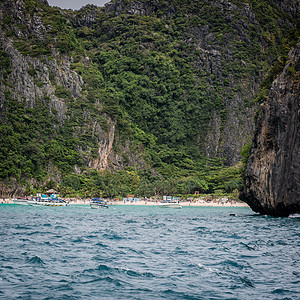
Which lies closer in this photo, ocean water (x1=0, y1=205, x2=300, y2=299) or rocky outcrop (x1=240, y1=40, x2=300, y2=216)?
ocean water (x1=0, y1=205, x2=300, y2=299)

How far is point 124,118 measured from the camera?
19475cm

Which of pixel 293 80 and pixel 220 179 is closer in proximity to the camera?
pixel 293 80

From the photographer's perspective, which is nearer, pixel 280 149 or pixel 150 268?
pixel 150 268

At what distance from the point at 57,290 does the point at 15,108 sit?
145920 mm

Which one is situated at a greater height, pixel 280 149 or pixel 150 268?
pixel 280 149

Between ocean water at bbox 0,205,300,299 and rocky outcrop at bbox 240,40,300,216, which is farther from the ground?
rocky outcrop at bbox 240,40,300,216

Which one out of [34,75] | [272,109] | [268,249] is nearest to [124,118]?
[34,75]

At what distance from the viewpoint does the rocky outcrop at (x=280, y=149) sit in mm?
41562

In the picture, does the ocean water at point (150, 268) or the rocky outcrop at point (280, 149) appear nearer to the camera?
the ocean water at point (150, 268)

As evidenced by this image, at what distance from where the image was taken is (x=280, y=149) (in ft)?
146

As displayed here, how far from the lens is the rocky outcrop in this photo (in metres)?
41.6

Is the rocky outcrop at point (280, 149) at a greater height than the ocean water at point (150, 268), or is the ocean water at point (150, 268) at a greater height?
the rocky outcrop at point (280, 149)

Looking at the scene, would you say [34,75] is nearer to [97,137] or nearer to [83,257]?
[97,137]

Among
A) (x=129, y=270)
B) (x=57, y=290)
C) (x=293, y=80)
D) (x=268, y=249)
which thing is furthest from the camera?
(x=293, y=80)
